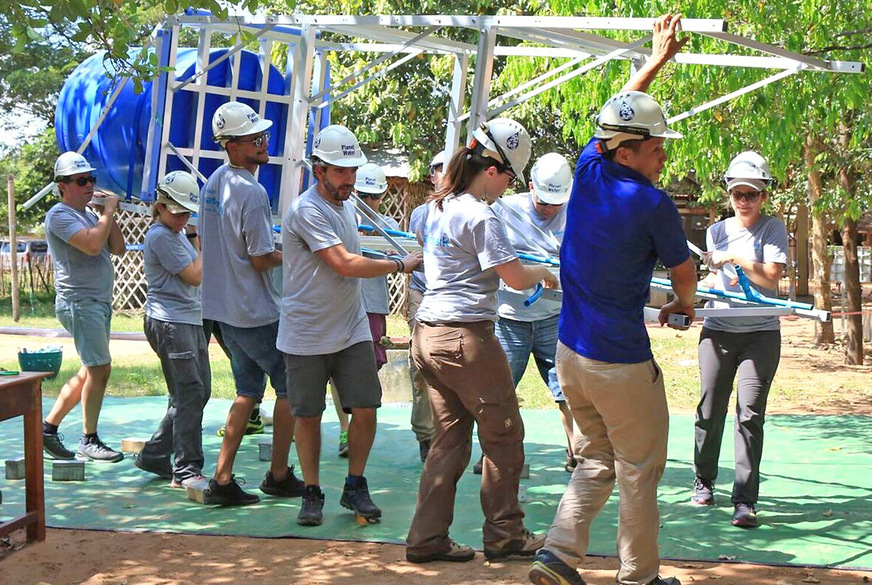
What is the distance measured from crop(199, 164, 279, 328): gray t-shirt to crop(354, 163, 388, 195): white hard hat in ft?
5.60

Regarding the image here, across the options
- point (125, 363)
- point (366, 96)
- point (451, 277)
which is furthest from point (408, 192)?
point (451, 277)

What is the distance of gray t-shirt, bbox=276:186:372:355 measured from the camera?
5.27m

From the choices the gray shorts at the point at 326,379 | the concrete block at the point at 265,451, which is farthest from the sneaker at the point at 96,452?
the gray shorts at the point at 326,379

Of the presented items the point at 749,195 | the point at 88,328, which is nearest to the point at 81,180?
the point at 88,328

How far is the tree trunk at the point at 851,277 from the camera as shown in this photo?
1184 centimetres

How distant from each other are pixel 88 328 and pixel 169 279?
802 mm

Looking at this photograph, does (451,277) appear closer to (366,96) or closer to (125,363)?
(125,363)

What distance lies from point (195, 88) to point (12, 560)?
3231 mm

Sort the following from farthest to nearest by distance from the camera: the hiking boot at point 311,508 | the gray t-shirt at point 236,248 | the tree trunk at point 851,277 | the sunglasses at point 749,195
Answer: the tree trunk at point 851,277, the gray t-shirt at point 236,248, the sunglasses at point 749,195, the hiking boot at point 311,508

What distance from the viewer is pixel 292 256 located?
5.34m

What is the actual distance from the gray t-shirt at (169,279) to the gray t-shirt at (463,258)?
6.70 ft

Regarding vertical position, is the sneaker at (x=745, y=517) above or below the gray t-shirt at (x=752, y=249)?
below

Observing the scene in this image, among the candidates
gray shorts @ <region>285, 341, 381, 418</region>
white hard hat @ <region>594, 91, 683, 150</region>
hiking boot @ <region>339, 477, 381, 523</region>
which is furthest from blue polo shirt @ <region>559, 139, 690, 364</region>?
hiking boot @ <region>339, 477, 381, 523</region>

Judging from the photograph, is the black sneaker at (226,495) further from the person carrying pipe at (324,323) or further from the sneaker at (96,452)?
the sneaker at (96,452)
